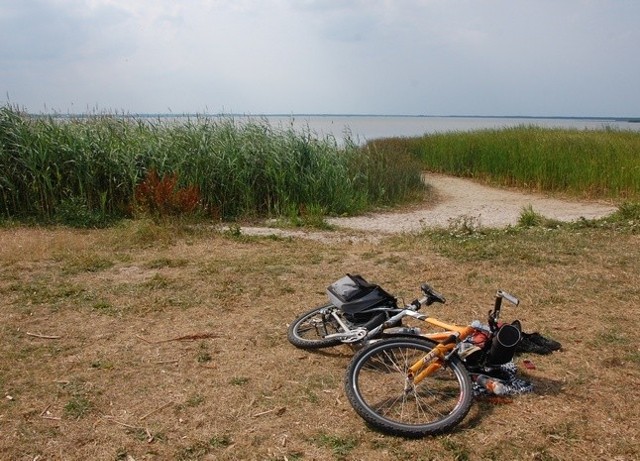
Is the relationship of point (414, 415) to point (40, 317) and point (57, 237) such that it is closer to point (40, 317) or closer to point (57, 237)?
point (40, 317)

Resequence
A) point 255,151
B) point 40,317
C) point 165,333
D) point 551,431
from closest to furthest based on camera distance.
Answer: point 551,431 < point 165,333 < point 40,317 < point 255,151

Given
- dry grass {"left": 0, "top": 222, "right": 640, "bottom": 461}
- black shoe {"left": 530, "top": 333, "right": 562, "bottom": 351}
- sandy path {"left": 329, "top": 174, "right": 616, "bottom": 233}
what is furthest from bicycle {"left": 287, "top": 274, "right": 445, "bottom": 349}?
sandy path {"left": 329, "top": 174, "right": 616, "bottom": 233}

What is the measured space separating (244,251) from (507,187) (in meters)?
10.7

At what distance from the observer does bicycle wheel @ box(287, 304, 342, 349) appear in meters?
4.11

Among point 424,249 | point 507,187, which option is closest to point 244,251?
point 424,249

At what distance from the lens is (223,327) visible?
4.63m

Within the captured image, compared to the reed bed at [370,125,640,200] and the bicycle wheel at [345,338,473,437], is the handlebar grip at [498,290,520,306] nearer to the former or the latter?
the bicycle wheel at [345,338,473,437]

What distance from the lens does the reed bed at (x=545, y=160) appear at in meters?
13.7

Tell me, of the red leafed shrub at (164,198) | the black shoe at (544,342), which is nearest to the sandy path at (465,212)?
the red leafed shrub at (164,198)

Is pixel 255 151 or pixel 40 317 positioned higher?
pixel 255 151

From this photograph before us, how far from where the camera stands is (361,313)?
156 inches

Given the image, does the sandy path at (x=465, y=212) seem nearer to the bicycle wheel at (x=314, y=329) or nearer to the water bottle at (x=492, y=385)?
the bicycle wheel at (x=314, y=329)

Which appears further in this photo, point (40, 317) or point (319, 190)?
point (319, 190)

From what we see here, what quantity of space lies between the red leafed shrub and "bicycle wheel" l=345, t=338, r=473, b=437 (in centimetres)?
606
